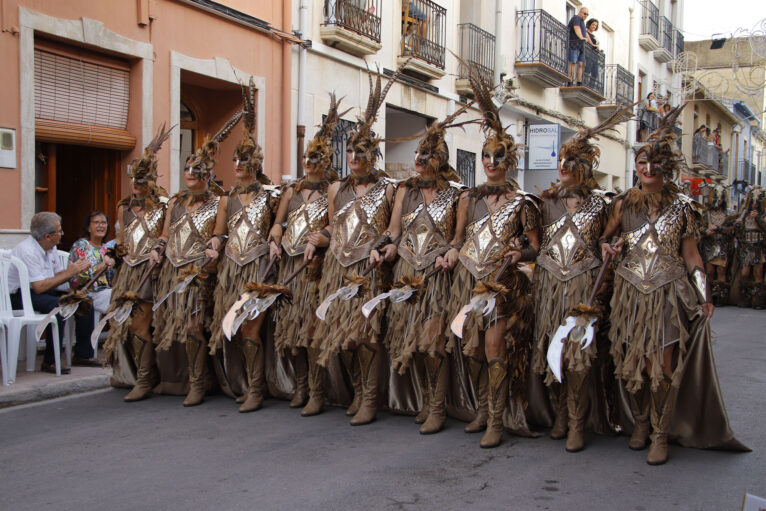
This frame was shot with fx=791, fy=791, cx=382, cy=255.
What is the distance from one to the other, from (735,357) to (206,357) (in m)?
5.89

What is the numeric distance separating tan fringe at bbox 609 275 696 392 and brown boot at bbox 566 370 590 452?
0.23 metres

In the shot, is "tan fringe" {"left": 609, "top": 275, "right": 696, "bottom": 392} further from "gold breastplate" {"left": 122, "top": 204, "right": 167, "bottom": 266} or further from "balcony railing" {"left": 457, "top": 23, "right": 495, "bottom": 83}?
"balcony railing" {"left": 457, "top": 23, "right": 495, "bottom": 83}

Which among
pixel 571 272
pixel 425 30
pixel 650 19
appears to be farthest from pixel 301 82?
pixel 650 19

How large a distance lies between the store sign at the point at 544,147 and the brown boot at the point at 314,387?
1195 centimetres

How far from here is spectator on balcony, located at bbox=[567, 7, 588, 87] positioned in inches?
811

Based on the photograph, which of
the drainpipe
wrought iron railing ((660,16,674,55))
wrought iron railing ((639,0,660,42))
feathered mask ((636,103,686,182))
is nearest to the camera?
feathered mask ((636,103,686,182))

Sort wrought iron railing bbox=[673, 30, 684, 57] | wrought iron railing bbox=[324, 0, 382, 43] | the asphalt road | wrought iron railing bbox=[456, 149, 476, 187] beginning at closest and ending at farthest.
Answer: the asphalt road < wrought iron railing bbox=[324, 0, 382, 43] < wrought iron railing bbox=[456, 149, 476, 187] < wrought iron railing bbox=[673, 30, 684, 57]

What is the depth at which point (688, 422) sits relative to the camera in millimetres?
4902

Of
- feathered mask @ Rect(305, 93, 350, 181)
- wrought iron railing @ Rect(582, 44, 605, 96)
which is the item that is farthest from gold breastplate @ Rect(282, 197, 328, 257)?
wrought iron railing @ Rect(582, 44, 605, 96)

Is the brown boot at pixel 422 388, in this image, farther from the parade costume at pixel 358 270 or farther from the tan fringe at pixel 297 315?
the tan fringe at pixel 297 315

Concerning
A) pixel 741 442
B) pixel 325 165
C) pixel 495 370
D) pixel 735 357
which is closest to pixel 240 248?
pixel 325 165

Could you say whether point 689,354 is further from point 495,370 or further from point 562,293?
point 495,370

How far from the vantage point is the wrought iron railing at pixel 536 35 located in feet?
61.9

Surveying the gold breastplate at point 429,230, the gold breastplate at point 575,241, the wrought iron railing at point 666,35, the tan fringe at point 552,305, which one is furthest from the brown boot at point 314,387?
the wrought iron railing at point 666,35
